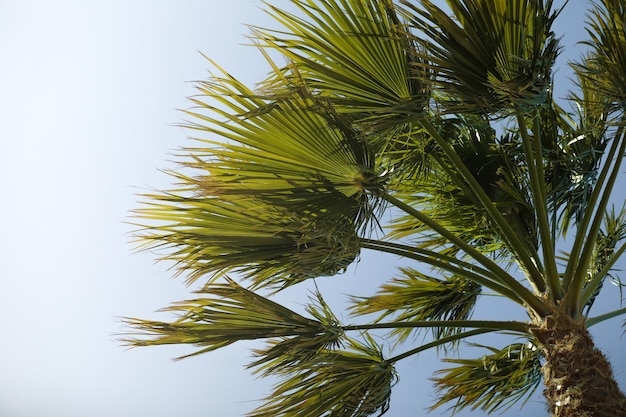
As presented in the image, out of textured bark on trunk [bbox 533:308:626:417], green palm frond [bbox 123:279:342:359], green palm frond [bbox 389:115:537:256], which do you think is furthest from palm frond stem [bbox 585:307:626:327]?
green palm frond [bbox 123:279:342:359]

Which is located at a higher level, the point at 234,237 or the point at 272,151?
the point at 272,151

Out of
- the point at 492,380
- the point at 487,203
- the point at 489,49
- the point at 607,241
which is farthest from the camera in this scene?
the point at 607,241

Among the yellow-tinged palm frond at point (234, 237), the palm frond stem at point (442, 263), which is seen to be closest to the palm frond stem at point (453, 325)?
the palm frond stem at point (442, 263)

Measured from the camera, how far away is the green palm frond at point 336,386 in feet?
9.86

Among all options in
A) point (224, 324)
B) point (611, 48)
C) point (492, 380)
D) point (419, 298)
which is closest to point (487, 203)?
point (611, 48)

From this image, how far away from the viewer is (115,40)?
1152 cm

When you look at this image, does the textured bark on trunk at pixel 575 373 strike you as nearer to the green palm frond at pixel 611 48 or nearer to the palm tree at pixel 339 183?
the palm tree at pixel 339 183

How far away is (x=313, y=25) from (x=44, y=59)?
10.8 m

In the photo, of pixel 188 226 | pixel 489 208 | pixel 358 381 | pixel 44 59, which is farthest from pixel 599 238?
pixel 44 59

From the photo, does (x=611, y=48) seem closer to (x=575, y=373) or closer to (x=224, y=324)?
(x=575, y=373)

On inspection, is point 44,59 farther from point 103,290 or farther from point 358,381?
point 358,381

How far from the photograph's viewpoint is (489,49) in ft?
9.06

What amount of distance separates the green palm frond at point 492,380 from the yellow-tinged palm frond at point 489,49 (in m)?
2.00

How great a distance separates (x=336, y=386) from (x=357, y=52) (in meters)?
1.54
